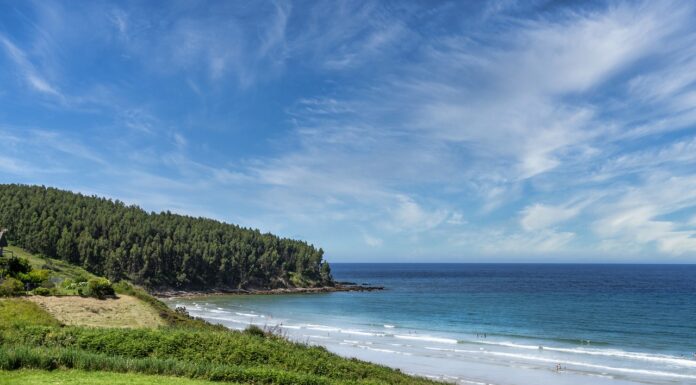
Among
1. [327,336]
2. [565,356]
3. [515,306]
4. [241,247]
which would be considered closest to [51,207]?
[241,247]

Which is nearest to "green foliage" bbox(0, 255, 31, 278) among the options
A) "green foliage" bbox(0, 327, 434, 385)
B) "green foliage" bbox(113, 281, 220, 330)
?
"green foliage" bbox(113, 281, 220, 330)

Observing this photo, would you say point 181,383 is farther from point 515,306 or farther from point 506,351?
point 515,306

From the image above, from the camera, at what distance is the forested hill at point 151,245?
94375 millimetres

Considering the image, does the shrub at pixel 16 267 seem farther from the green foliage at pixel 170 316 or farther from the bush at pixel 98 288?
the green foliage at pixel 170 316

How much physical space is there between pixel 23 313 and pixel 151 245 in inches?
3136

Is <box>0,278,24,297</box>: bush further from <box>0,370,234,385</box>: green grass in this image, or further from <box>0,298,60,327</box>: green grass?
<box>0,370,234,385</box>: green grass

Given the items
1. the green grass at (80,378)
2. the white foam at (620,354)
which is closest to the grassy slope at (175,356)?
the green grass at (80,378)

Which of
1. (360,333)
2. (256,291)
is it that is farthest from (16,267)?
(256,291)

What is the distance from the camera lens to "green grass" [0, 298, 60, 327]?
26.2 m

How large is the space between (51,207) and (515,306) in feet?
318

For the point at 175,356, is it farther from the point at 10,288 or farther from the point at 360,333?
the point at 360,333

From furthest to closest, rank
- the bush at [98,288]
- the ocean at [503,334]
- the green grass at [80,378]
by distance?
the bush at [98,288], the ocean at [503,334], the green grass at [80,378]

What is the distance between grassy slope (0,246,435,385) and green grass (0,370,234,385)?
0.73 meters

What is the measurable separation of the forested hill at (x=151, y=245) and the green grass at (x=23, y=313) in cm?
6991
